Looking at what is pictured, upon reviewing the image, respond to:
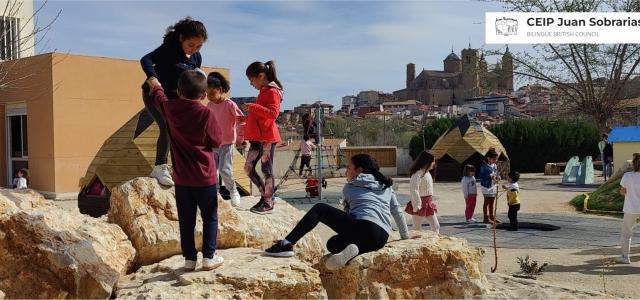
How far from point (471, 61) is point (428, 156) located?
84.4 feet

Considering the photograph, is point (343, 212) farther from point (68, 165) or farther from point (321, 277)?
point (68, 165)

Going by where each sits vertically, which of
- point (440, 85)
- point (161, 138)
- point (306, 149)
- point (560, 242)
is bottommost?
point (560, 242)

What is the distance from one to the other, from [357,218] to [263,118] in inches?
59.3

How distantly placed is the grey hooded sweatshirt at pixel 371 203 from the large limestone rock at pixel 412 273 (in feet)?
0.81

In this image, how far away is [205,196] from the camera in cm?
486

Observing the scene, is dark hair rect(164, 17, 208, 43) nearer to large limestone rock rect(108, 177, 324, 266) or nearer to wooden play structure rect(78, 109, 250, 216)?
large limestone rock rect(108, 177, 324, 266)

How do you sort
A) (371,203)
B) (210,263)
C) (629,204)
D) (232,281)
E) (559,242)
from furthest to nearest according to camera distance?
(559,242), (629,204), (371,203), (210,263), (232,281)

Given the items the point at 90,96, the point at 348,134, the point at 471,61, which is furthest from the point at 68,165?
the point at 348,134

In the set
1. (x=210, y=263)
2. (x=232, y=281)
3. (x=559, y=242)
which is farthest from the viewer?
(x=559, y=242)

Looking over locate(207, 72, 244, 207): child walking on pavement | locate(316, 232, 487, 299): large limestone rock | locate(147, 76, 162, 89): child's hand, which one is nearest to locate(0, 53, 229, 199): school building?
locate(207, 72, 244, 207): child walking on pavement

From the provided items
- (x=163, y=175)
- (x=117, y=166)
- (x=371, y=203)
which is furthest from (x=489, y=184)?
(x=163, y=175)

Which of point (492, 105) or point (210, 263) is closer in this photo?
point (210, 263)

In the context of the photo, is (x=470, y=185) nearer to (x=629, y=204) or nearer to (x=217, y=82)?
(x=629, y=204)

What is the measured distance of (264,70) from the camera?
21.5ft
